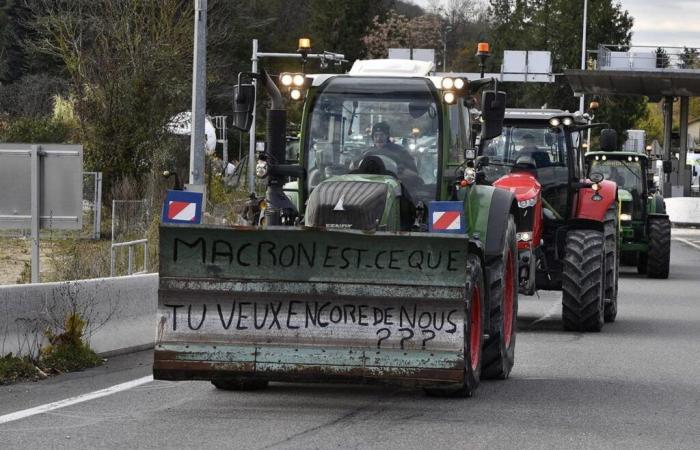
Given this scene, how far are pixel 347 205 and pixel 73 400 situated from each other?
2.47 m

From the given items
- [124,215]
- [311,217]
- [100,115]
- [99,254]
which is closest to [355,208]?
[311,217]

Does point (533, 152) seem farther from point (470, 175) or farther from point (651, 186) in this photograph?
point (651, 186)

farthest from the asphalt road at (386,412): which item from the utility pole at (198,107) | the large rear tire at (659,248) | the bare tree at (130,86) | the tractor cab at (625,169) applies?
the bare tree at (130,86)

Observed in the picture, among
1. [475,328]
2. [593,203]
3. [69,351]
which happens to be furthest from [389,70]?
[593,203]

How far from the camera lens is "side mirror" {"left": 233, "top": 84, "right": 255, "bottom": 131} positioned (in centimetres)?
1195

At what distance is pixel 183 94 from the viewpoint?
4066 centimetres

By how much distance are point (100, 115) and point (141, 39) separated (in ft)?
9.68

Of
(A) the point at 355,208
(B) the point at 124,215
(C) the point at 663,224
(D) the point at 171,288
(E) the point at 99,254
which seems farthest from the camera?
(B) the point at 124,215

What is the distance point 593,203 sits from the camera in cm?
1897

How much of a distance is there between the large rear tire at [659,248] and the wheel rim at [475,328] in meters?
17.5

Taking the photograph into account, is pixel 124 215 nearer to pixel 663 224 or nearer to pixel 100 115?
pixel 100 115

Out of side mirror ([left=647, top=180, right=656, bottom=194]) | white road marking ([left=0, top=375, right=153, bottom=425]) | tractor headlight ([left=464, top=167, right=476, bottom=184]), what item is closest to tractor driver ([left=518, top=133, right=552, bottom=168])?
tractor headlight ([left=464, top=167, right=476, bottom=184])

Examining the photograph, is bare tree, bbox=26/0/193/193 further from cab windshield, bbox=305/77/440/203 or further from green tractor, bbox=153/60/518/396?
Answer: green tractor, bbox=153/60/518/396

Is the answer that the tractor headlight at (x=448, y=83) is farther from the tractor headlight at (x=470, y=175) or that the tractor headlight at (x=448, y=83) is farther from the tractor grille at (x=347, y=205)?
the tractor grille at (x=347, y=205)
